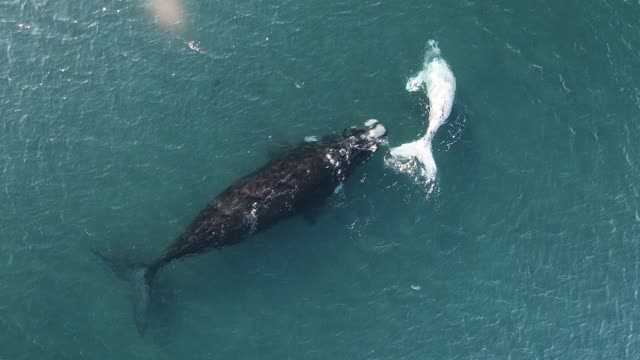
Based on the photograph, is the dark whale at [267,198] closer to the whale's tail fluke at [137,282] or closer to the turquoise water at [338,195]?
the whale's tail fluke at [137,282]

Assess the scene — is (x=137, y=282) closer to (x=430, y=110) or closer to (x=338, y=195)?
(x=338, y=195)

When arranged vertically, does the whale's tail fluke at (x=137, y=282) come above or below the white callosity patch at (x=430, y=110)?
below

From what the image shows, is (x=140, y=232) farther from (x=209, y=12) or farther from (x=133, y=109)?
(x=209, y=12)

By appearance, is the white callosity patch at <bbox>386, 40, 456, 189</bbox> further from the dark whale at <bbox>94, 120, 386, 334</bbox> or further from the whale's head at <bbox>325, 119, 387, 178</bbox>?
the dark whale at <bbox>94, 120, 386, 334</bbox>

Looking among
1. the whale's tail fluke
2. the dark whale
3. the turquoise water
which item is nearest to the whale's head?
the dark whale

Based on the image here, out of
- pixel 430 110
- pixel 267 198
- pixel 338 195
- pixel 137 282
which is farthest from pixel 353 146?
pixel 137 282

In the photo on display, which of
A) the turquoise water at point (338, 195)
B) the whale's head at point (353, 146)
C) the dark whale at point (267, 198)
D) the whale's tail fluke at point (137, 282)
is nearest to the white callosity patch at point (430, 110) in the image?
the turquoise water at point (338, 195)
